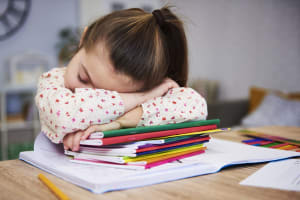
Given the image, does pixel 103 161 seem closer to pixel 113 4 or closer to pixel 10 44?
pixel 10 44

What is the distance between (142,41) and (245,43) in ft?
9.98

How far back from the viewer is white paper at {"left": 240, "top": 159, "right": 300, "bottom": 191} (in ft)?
1.33

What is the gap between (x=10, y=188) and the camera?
40 centimetres

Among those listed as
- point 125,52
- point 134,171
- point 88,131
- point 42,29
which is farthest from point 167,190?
point 42,29

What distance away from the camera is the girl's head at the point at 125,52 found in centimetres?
59

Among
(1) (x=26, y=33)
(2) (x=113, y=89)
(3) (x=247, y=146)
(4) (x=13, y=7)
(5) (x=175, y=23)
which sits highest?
(4) (x=13, y=7)

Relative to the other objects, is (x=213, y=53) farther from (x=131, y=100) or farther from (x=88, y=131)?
(x=88, y=131)

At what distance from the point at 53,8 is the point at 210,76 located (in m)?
2.24

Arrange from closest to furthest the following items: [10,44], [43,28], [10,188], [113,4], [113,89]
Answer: [10,188] → [113,89] → [10,44] → [43,28] → [113,4]

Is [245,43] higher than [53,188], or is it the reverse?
[245,43]

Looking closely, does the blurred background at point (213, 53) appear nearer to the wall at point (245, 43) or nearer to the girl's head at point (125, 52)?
the wall at point (245, 43)

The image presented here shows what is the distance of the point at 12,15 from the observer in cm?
348

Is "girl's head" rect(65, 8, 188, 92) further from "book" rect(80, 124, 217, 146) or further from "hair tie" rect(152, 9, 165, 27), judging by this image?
"book" rect(80, 124, 217, 146)

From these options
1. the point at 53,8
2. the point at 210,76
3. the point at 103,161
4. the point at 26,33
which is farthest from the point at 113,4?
the point at 103,161
